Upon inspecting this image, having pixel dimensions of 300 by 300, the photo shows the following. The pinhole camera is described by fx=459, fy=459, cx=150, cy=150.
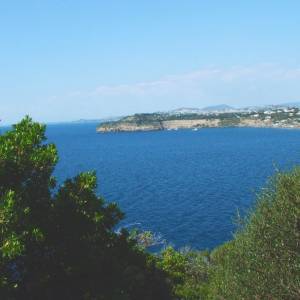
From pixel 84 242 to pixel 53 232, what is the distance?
1529mm

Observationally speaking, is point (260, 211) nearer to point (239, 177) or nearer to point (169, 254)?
point (169, 254)

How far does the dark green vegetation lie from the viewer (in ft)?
66.1

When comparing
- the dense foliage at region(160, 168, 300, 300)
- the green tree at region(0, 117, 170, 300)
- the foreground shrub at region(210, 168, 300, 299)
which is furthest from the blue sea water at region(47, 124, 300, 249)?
the green tree at region(0, 117, 170, 300)

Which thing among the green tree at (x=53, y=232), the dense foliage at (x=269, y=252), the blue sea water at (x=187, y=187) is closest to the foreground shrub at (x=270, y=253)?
the dense foliage at (x=269, y=252)

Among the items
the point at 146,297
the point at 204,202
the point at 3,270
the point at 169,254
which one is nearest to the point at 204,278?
the point at 169,254

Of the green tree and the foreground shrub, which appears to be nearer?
the green tree

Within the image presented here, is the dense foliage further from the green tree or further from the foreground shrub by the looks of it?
the green tree

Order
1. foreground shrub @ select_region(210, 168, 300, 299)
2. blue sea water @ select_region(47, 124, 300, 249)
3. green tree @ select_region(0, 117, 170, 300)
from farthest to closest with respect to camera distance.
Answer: blue sea water @ select_region(47, 124, 300, 249) < foreground shrub @ select_region(210, 168, 300, 299) < green tree @ select_region(0, 117, 170, 300)

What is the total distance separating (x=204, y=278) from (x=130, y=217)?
168 ft

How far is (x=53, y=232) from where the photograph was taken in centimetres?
2159

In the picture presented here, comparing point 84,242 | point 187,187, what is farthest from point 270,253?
point 187,187

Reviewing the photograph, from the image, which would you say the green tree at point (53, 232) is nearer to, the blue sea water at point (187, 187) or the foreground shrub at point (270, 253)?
the foreground shrub at point (270, 253)

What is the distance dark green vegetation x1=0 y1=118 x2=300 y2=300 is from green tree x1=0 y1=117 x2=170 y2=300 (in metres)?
0.04

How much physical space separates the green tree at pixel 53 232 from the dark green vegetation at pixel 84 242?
0.14ft
